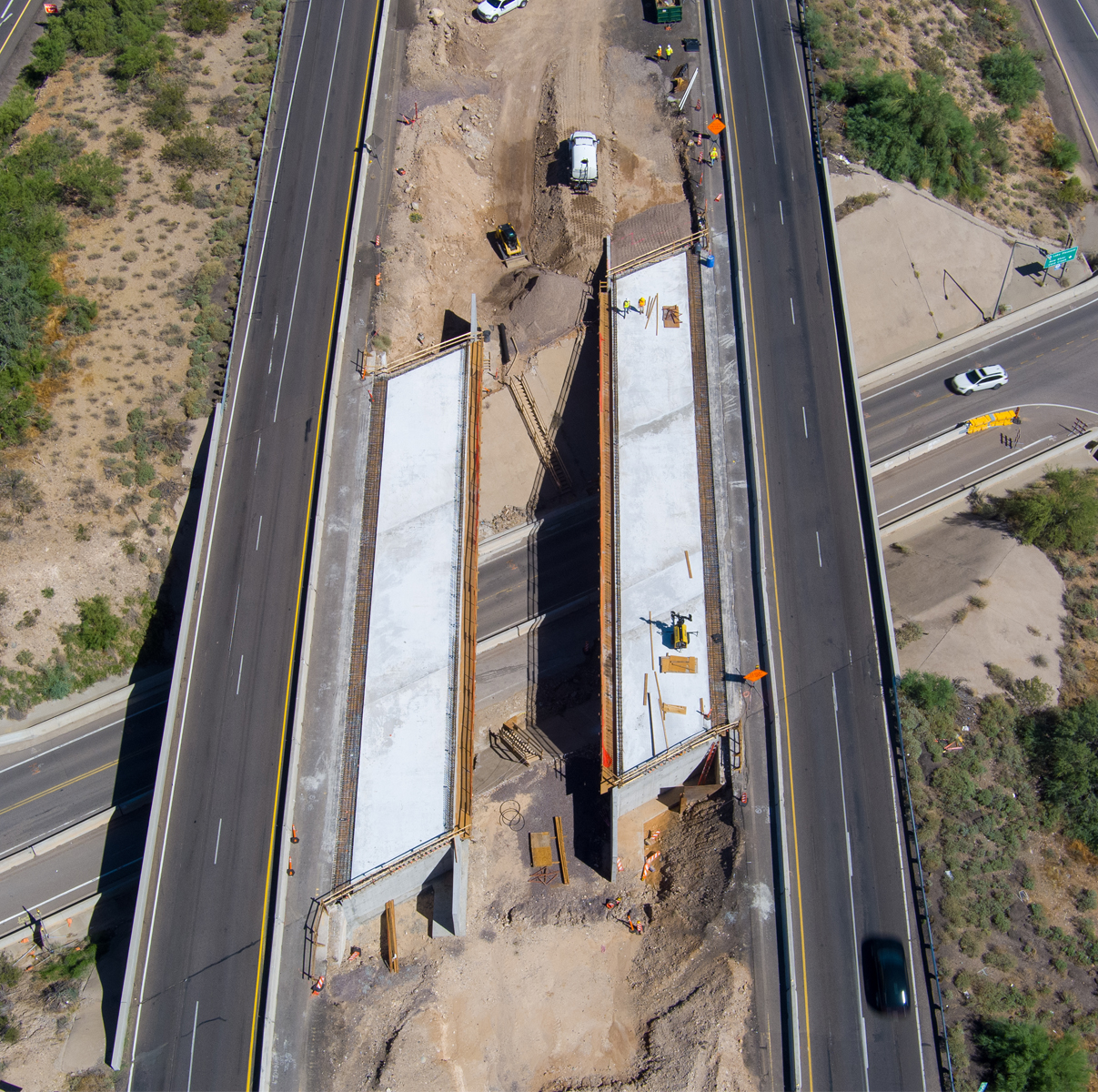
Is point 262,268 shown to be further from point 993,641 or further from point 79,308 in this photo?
point 993,641

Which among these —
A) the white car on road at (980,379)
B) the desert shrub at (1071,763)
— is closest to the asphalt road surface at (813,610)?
the desert shrub at (1071,763)

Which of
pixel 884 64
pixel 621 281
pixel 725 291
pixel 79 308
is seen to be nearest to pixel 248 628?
pixel 79 308

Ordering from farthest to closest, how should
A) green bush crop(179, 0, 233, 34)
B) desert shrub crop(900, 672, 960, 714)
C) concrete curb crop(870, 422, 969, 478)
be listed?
green bush crop(179, 0, 233, 34)
concrete curb crop(870, 422, 969, 478)
desert shrub crop(900, 672, 960, 714)

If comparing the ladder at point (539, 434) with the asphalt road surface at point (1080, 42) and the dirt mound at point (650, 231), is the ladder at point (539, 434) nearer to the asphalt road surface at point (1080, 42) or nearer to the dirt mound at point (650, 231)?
the dirt mound at point (650, 231)

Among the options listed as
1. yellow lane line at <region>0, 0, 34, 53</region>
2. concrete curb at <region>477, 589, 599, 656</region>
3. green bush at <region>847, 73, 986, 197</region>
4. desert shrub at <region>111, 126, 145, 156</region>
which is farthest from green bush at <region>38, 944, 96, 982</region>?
green bush at <region>847, 73, 986, 197</region>

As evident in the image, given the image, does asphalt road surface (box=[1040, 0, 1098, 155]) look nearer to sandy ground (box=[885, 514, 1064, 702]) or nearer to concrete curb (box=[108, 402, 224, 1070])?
sandy ground (box=[885, 514, 1064, 702])

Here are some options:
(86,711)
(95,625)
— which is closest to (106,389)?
(95,625)

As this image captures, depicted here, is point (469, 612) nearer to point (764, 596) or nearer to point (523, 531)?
point (523, 531)
